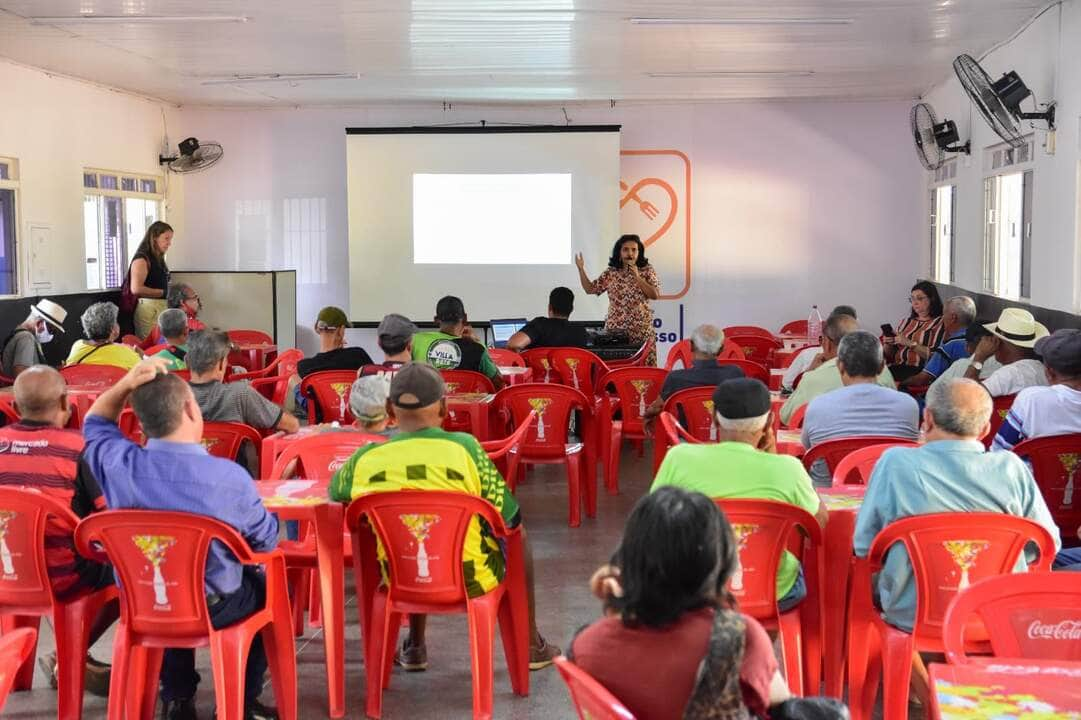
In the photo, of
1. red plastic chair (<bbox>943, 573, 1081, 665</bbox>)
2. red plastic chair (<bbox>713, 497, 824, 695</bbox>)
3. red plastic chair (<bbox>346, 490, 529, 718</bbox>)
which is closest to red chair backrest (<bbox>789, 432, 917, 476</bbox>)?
red plastic chair (<bbox>713, 497, 824, 695</bbox>)

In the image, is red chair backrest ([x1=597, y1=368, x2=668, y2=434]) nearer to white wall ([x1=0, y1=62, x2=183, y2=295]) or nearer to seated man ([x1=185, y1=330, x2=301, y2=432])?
seated man ([x1=185, y1=330, x2=301, y2=432])

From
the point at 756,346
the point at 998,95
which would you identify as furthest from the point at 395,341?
the point at 756,346

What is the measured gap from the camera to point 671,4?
313 inches

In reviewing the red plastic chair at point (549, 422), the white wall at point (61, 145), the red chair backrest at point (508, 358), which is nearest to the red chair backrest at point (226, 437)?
the red plastic chair at point (549, 422)

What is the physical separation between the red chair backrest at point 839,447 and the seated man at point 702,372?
6.08 ft

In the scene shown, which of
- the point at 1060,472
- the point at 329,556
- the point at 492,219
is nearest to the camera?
the point at 329,556

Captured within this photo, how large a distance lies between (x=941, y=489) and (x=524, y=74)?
27.5ft

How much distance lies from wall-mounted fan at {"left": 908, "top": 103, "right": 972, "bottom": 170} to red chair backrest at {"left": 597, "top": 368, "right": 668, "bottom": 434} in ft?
14.5

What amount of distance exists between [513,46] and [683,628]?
7.99 meters

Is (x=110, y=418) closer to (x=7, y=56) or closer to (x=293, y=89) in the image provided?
(x=7, y=56)

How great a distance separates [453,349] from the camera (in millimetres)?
7449

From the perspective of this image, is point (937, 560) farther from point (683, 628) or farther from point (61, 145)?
point (61, 145)

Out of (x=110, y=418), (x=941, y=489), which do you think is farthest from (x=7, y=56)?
(x=941, y=489)

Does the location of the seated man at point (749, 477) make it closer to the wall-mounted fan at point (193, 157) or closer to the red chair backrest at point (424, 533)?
the red chair backrest at point (424, 533)
